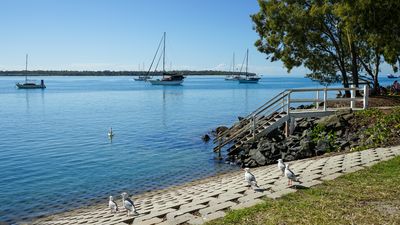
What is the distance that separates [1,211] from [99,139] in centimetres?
1655

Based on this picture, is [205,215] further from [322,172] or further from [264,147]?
[264,147]

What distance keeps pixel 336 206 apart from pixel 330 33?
2591cm

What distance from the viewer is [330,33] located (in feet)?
107

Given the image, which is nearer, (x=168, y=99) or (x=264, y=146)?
(x=264, y=146)

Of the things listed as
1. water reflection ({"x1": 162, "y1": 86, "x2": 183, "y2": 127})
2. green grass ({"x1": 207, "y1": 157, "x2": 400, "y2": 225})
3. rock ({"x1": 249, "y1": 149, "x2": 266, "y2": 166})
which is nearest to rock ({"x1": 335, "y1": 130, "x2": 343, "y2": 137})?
rock ({"x1": 249, "y1": 149, "x2": 266, "y2": 166})

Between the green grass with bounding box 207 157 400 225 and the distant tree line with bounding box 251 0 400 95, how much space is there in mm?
15772

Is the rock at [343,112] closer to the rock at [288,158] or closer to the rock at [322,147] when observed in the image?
the rock at [322,147]

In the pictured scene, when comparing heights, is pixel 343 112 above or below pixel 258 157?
above

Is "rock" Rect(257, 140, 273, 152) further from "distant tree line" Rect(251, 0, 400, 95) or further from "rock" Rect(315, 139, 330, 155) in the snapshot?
"distant tree line" Rect(251, 0, 400, 95)

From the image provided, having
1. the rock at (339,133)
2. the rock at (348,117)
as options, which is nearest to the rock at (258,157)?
the rock at (339,133)

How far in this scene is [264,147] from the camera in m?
21.8

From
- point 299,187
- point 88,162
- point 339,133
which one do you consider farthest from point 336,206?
point 88,162

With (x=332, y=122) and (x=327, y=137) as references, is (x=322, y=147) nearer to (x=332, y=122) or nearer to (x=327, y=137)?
(x=327, y=137)

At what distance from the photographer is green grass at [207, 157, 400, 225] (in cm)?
817
